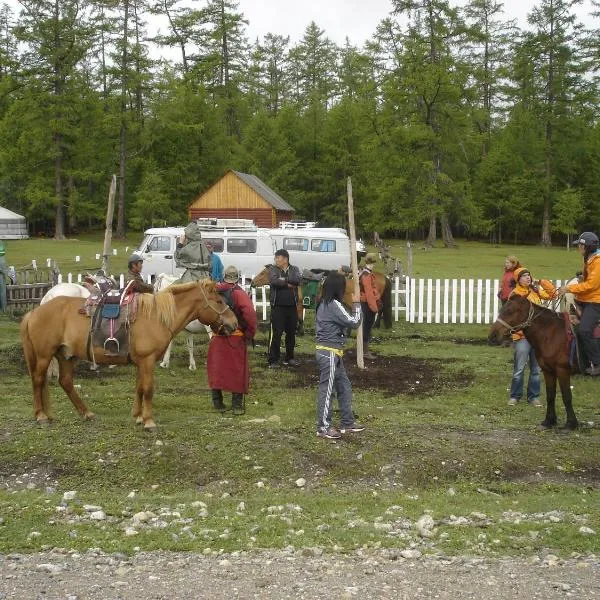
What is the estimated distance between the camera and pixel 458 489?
25.4ft

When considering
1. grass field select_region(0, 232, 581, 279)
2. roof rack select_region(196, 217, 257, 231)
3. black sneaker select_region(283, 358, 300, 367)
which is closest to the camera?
black sneaker select_region(283, 358, 300, 367)

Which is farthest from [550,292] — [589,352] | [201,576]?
[201,576]

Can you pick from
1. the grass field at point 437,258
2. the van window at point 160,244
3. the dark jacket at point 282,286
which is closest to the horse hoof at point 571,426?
the dark jacket at point 282,286

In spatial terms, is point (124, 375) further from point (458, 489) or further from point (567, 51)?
point (567, 51)

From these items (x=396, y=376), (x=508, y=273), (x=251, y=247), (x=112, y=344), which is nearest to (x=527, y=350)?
(x=396, y=376)

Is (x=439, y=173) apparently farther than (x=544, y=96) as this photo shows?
No

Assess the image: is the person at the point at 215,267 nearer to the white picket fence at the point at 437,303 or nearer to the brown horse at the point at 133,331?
the white picket fence at the point at 437,303

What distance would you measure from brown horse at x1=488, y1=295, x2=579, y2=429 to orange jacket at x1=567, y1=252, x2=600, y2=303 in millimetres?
618

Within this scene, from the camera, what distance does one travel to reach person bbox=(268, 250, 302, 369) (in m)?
14.6

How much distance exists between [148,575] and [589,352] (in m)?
7.17

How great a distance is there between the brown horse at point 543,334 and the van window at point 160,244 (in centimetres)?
1780

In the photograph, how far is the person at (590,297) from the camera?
10.5 metres

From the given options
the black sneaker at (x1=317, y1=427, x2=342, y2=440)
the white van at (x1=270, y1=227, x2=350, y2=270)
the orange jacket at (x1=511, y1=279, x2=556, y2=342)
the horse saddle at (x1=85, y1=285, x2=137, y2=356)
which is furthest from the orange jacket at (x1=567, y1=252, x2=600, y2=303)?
the white van at (x1=270, y1=227, x2=350, y2=270)

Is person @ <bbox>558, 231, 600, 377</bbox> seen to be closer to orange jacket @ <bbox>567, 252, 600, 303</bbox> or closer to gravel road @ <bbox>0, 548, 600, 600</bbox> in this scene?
orange jacket @ <bbox>567, 252, 600, 303</bbox>
